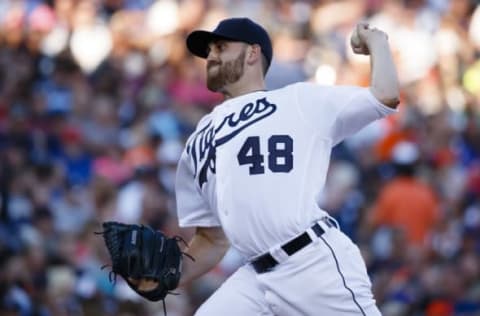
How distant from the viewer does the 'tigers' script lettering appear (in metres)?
7.60

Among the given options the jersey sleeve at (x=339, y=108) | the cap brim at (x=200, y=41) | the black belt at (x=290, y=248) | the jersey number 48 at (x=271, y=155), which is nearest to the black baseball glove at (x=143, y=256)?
the black belt at (x=290, y=248)

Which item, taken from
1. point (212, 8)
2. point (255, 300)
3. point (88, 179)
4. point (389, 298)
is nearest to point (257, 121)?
point (255, 300)

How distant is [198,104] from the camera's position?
15133 millimetres

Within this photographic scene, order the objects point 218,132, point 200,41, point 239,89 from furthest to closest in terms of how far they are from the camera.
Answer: point 200,41 → point 239,89 → point 218,132

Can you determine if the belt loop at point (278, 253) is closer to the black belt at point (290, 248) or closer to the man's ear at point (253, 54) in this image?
the black belt at point (290, 248)

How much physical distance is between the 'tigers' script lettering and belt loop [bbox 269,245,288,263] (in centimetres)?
49

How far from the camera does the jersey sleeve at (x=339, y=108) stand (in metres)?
7.30

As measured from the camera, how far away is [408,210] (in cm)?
1341

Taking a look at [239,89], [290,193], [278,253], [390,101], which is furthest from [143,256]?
[390,101]

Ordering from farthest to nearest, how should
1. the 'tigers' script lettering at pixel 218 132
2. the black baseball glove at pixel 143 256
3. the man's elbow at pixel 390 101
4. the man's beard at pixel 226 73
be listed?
the man's beard at pixel 226 73, the 'tigers' script lettering at pixel 218 132, the black baseball glove at pixel 143 256, the man's elbow at pixel 390 101

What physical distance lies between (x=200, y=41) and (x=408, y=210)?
5737 mm

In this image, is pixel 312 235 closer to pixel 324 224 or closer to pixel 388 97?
pixel 324 224

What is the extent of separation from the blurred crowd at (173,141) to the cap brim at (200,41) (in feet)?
11.4

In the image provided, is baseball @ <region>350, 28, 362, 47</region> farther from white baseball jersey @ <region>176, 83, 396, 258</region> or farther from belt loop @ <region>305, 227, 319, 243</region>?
belt loop @ <region>305, 227, 319, 243</region>
